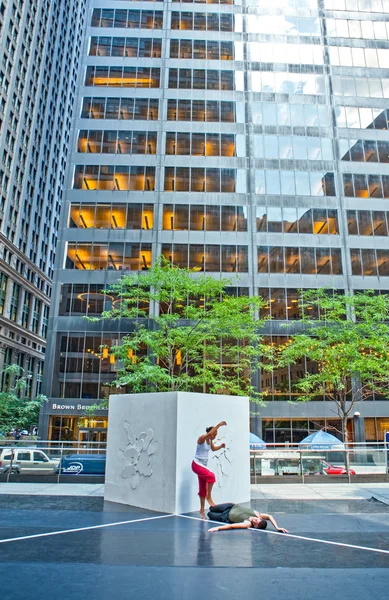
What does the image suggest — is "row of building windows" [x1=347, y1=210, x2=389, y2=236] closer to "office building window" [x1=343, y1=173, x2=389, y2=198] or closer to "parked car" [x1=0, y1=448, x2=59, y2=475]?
"office building window" [x1=343, y1=173, x2=389, y2=198]

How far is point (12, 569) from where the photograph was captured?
5508mm

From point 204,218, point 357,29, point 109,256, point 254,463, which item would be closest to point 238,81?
point 357,29

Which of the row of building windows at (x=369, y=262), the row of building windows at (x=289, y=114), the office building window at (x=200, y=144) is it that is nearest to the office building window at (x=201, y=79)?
the row of building windows at (x=289, y=114)

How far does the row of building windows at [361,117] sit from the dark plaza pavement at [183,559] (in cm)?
4106

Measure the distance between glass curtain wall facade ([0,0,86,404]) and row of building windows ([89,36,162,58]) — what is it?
64.6ft

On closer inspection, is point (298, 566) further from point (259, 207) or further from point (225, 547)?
point (259, 207)

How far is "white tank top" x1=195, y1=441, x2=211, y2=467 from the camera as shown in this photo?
29.9ft

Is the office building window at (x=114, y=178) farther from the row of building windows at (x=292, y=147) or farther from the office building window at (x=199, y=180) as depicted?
the row of building windows at (x=292, y=147)

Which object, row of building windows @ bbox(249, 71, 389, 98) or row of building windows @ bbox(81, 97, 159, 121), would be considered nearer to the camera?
row of building windows @ bbox(81, 97, 159, 121)

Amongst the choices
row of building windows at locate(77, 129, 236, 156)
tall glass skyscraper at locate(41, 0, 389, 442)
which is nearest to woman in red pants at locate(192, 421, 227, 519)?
tall glass skyscraper at locate(41, 0, 389, 442)

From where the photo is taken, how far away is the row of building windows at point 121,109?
4197cm

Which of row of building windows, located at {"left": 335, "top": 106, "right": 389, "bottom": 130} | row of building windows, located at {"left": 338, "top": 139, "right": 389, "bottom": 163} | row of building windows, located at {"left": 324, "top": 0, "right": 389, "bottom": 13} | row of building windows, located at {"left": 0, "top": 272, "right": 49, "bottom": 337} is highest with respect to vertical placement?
row of building windows, located at {"left": 324, "top": 0, "right": 389, "bottom": 13}

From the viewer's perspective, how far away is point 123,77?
43.3 metres

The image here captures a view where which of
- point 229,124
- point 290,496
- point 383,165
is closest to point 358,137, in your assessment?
point 383,165
